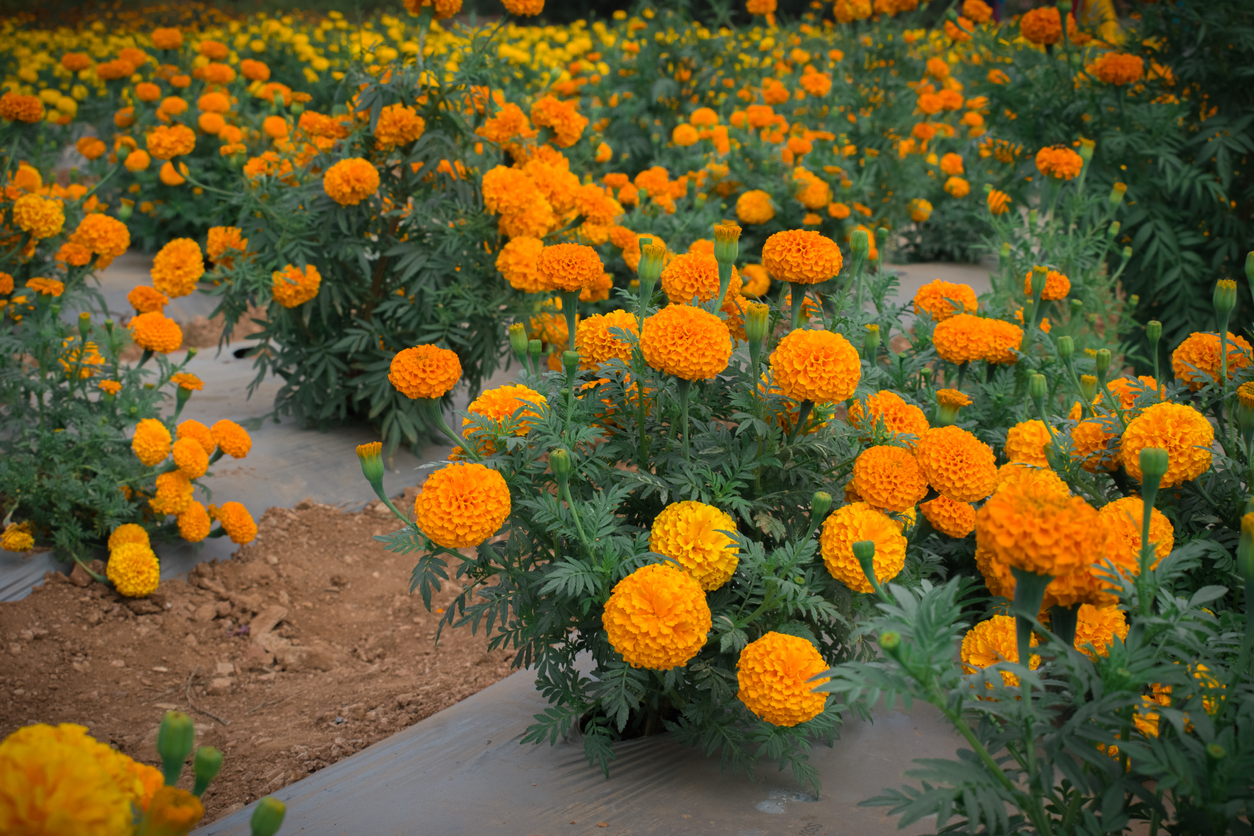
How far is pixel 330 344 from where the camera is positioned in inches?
143

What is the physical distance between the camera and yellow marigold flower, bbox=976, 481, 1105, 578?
999 millimetres

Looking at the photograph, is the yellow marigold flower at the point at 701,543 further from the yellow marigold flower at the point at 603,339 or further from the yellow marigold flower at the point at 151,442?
the yellow marigold flower at the point at 151,442

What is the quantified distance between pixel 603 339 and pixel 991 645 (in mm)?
909

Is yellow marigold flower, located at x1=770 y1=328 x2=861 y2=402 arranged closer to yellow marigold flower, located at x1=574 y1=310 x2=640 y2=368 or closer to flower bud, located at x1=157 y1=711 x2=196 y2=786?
yellow marigold flower, located at x1=574 y1=310 x2=640 y2=368

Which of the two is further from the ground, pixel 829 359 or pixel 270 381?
pixel 829 359

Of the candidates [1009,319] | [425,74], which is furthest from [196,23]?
[1009,319]

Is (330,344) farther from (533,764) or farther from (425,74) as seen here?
(533,764)

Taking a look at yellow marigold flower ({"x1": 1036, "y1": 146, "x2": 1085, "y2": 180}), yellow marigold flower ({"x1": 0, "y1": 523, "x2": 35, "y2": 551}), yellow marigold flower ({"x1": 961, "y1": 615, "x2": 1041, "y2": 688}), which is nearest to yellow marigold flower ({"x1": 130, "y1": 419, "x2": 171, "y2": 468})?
yellow marigold flower ({"x1": 0, "y1": 523, "x2": 35, "y2": 551})

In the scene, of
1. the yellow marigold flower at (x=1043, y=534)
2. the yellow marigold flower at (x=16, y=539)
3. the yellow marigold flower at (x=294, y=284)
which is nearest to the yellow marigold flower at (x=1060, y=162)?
the yellow marigold flower at (x=1043, y=534)

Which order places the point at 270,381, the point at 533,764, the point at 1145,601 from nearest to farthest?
the point at 1145,601 < the point at 533,764 < the point at 270,381

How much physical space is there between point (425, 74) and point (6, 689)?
8.21ft

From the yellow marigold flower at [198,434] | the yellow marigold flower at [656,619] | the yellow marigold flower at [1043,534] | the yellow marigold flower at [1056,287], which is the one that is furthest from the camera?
the yellow marigold flower at [198,434]

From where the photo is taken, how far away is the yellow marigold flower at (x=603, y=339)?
1.73m

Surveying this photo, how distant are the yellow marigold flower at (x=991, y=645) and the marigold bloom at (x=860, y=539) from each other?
0.20m
